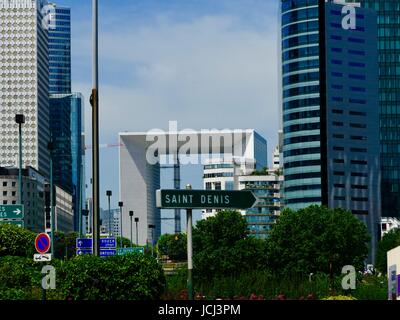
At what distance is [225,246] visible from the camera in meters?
109

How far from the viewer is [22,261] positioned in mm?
42594

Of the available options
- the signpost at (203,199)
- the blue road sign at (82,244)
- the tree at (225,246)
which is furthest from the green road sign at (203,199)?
the tree at (225,246)

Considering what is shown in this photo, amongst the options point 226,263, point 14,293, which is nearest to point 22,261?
point 14,293

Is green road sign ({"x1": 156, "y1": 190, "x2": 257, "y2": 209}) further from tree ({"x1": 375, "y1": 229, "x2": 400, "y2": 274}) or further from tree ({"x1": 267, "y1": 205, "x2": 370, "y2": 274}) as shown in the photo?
tree ({"x1": 375, "y1": 229, "x2": 400, "y2": 274})

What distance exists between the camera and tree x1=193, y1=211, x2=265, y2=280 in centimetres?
10356

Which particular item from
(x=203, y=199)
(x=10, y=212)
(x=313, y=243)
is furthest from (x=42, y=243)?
(x=313, y=243)

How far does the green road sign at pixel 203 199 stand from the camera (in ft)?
77.4

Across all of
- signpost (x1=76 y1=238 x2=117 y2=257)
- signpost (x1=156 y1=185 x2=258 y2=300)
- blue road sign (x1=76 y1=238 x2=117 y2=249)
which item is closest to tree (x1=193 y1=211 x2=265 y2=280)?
signpost (x1=76 y1=238 x2=117 y2=257)

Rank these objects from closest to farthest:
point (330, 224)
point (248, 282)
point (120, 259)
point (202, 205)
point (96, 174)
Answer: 1. point (202, 205)
2. point (96, 174)
3. point (120, 259)
4. point (248, 282)
5. point (330, 224)

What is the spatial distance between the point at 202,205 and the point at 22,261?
20810mm

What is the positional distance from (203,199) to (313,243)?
94.0 meters

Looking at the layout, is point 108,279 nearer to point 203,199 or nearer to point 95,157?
point 95,157

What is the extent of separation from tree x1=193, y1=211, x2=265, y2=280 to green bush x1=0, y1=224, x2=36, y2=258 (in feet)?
163
